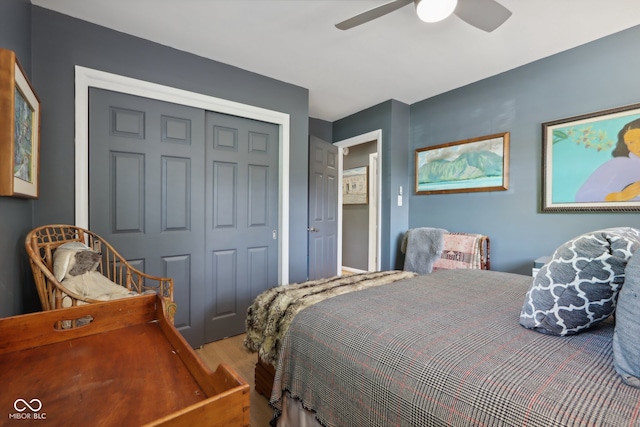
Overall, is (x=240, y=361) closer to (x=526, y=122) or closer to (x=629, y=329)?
(x=629, y=329)

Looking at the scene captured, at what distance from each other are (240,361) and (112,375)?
62.2 inches

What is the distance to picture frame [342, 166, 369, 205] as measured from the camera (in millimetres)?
4844

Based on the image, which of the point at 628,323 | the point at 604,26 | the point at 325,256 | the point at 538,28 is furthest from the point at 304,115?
the point at 628,323

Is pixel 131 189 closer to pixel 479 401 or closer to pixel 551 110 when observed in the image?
pixel 479 401

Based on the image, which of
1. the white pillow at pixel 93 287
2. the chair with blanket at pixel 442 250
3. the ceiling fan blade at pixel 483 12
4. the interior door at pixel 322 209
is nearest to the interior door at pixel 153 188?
the white pillow at pixel 93 287

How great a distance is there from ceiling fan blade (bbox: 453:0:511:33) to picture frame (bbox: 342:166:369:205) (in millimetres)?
3167

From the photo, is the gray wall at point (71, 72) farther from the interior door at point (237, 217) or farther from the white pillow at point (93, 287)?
the white pillow at point (93, 287)

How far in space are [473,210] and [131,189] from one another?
3.09 m

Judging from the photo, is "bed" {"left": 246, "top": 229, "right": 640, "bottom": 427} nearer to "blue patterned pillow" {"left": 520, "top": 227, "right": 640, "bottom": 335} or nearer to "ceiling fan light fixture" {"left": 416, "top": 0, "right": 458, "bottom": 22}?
"blue patterned pillow" {"left": 520, "top": 227, "right": 640, "bottom": 335}

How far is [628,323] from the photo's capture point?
76 cm

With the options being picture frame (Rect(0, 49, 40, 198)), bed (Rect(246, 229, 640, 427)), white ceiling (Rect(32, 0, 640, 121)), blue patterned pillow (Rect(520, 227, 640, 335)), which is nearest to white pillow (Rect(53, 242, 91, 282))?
picture frame (Rect(0, 49, 40, 198))

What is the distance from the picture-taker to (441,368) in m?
0.81

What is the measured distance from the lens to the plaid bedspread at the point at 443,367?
67 cm

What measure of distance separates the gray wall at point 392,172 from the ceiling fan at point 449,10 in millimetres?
1681
